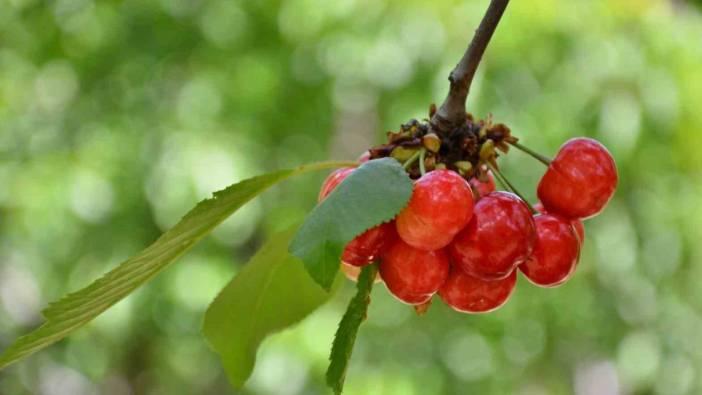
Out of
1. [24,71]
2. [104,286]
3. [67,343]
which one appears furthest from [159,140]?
[104,286]

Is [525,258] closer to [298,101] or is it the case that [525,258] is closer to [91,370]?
[298,101]

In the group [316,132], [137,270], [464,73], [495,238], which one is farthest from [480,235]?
[316,132]

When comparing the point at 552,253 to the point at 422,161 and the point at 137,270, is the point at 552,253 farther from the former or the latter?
the point at 137,270

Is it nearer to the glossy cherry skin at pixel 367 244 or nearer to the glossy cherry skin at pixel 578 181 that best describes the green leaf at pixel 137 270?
the glossy cherry skin at pixel 367 244

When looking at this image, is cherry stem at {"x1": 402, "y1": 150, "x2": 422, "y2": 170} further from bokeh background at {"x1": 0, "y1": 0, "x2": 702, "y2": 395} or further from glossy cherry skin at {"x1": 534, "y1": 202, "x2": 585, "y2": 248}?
bokeh background at {"x1": 0, "y1": 0, "x2": 702, "y2": 395}

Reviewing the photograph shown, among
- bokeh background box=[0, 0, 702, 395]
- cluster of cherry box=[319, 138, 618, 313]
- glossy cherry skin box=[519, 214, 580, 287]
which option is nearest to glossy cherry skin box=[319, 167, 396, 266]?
cluster of cherry box=[319, 138, 618, 313]

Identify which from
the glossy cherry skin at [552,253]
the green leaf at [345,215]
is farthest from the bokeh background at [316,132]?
the green leaf at [345,215]
